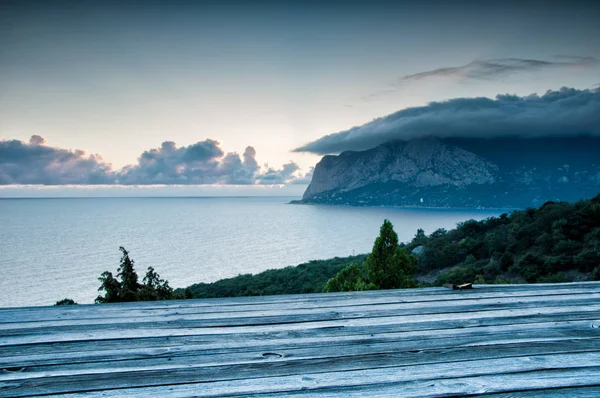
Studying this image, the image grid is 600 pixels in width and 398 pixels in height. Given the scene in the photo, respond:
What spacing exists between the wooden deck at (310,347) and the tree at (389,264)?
6.05m

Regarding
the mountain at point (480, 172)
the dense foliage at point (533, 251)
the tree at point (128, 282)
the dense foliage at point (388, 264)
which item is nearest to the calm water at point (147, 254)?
the tree at point (128, 282)

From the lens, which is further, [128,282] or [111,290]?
[128,282]

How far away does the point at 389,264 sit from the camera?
29.2ft

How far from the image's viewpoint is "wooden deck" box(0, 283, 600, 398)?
4.68 ft

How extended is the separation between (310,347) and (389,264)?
7417 millimetres

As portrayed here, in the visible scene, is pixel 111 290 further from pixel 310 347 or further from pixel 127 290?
pixel 310 347

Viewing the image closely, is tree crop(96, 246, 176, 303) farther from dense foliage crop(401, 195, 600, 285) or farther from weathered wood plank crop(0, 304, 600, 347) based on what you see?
dense foliage crop(401, 195, 600, 285)

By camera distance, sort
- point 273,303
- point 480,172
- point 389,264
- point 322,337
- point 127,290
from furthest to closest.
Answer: point 480,172 < point 127,290 < point 389,264 < point 273,303 < point 322,337

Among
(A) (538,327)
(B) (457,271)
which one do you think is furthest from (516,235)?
(A) (538,327)

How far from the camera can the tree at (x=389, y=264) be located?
887cm

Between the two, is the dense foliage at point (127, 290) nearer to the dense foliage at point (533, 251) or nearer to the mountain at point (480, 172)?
the dense foliage at point (533, 251)

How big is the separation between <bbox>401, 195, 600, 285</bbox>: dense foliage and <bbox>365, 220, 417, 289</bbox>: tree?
26.7 feet

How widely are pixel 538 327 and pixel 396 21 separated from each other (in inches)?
397

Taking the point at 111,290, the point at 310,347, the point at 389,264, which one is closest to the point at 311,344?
the point at 310,347
